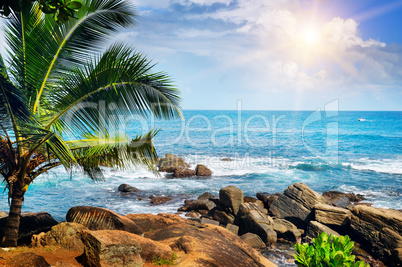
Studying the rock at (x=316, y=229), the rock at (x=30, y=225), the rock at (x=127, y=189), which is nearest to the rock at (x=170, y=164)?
the rock at (x=127, y=189)

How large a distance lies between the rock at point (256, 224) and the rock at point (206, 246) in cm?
401

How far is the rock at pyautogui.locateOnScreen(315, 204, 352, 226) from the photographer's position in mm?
13406

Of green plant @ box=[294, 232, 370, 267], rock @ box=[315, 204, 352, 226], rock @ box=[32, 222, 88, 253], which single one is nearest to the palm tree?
rock @ box=[32, 222, 88, 253]

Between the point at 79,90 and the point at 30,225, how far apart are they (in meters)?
4.25

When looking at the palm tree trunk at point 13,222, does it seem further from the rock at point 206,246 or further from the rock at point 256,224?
the rock at point 256,224

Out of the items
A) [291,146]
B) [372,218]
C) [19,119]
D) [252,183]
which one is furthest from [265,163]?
[19,119]

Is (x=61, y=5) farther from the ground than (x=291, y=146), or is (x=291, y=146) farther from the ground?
(x=61, y=5)

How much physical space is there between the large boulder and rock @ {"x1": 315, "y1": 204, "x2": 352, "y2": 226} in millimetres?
516

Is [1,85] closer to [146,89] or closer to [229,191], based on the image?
[146,89]

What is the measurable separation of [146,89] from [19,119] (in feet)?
9.76

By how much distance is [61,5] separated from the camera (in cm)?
340

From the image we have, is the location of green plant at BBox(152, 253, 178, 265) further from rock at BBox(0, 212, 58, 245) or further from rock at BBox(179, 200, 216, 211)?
rock at BBox(179, 200, 216, 211)

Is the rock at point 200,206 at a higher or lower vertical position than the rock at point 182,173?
lower

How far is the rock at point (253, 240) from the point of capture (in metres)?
12.5
